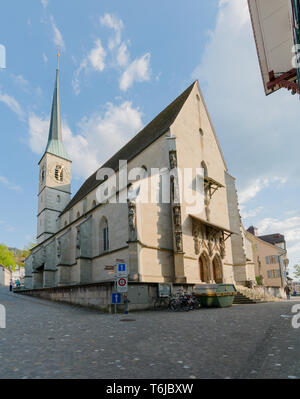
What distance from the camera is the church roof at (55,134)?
44156 mm

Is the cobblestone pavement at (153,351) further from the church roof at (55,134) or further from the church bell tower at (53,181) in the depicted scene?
the church roof at (55,134)

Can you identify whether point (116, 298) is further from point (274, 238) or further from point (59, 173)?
point (274, 238)

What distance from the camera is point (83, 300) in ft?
49.5

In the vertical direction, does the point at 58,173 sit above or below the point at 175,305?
above

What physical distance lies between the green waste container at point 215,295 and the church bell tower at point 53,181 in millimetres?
29778

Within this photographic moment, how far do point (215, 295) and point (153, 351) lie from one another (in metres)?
9.99

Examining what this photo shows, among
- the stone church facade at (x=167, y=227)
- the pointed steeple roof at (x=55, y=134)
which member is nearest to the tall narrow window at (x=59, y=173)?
the pointed steeple roof at (x=55, y=134)

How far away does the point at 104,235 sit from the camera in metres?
22.0

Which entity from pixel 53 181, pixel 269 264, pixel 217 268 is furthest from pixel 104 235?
pixel 269 264

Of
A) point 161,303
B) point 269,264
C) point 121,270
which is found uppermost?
point 121,270

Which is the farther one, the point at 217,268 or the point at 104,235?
the point at 217,268

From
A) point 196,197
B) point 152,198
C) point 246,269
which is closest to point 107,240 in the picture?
point 152,198
